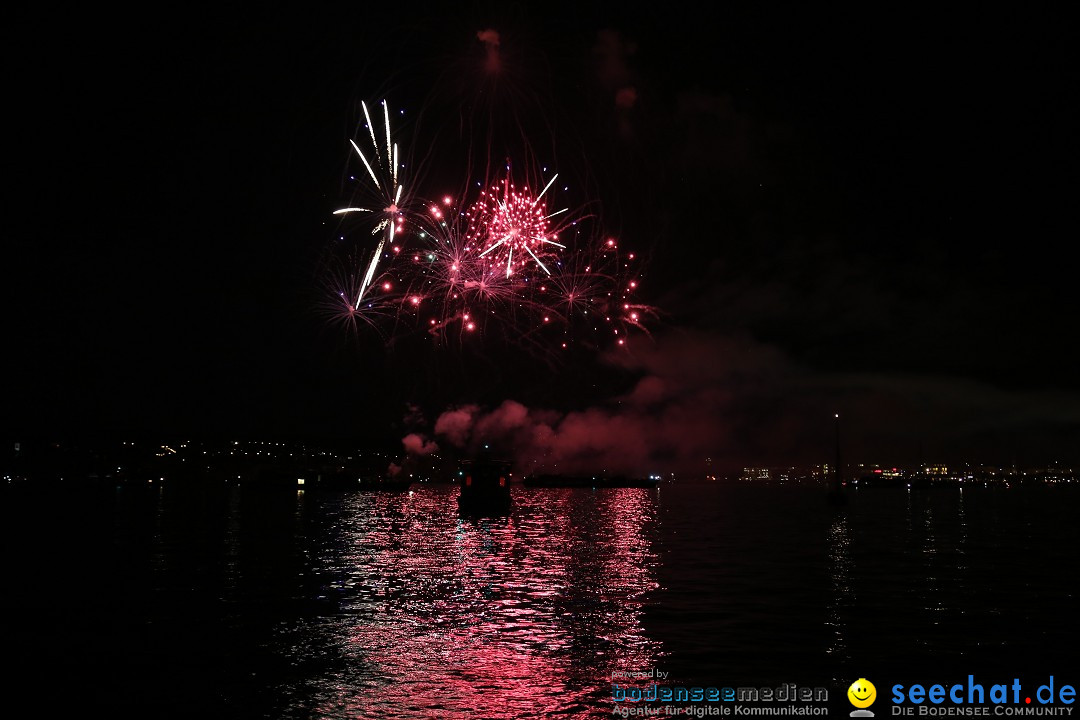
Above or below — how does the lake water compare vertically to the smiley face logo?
below

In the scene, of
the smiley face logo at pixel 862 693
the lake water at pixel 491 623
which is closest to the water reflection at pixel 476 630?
the lake water at pixel 491 623

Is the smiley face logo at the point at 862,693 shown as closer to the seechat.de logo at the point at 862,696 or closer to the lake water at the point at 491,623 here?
the seechat.de logo at the point at 862,696

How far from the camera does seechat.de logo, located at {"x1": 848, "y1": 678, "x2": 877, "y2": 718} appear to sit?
48.7 ft

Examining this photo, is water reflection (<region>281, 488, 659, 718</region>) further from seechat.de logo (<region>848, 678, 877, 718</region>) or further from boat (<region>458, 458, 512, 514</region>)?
boat (<region>458, 458, 512, 514</region>)

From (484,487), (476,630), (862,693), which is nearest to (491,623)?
(476,630)

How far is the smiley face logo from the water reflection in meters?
4.16

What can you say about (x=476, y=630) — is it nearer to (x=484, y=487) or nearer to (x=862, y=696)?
(x=862, y=696)

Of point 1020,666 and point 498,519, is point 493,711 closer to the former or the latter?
point 1020,666

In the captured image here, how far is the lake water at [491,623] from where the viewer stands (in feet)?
52.2

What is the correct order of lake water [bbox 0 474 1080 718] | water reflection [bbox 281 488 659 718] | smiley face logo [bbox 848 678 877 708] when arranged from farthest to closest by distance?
lake water [bbox 0 474 1080 718], smiley face logo [bbox 848 678 877 708], water reflection [bbox 281 488 659 718]

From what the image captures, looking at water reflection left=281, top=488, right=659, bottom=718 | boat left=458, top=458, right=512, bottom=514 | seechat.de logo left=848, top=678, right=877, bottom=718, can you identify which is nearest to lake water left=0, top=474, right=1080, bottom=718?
water reflection left=281, top=488, right=659, bottom=718

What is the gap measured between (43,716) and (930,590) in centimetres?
2767

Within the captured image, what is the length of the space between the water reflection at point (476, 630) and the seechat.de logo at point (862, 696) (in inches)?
164

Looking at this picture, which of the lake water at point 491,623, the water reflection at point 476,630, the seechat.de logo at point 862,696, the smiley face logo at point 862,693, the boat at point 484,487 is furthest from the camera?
the boat at point 484,487
